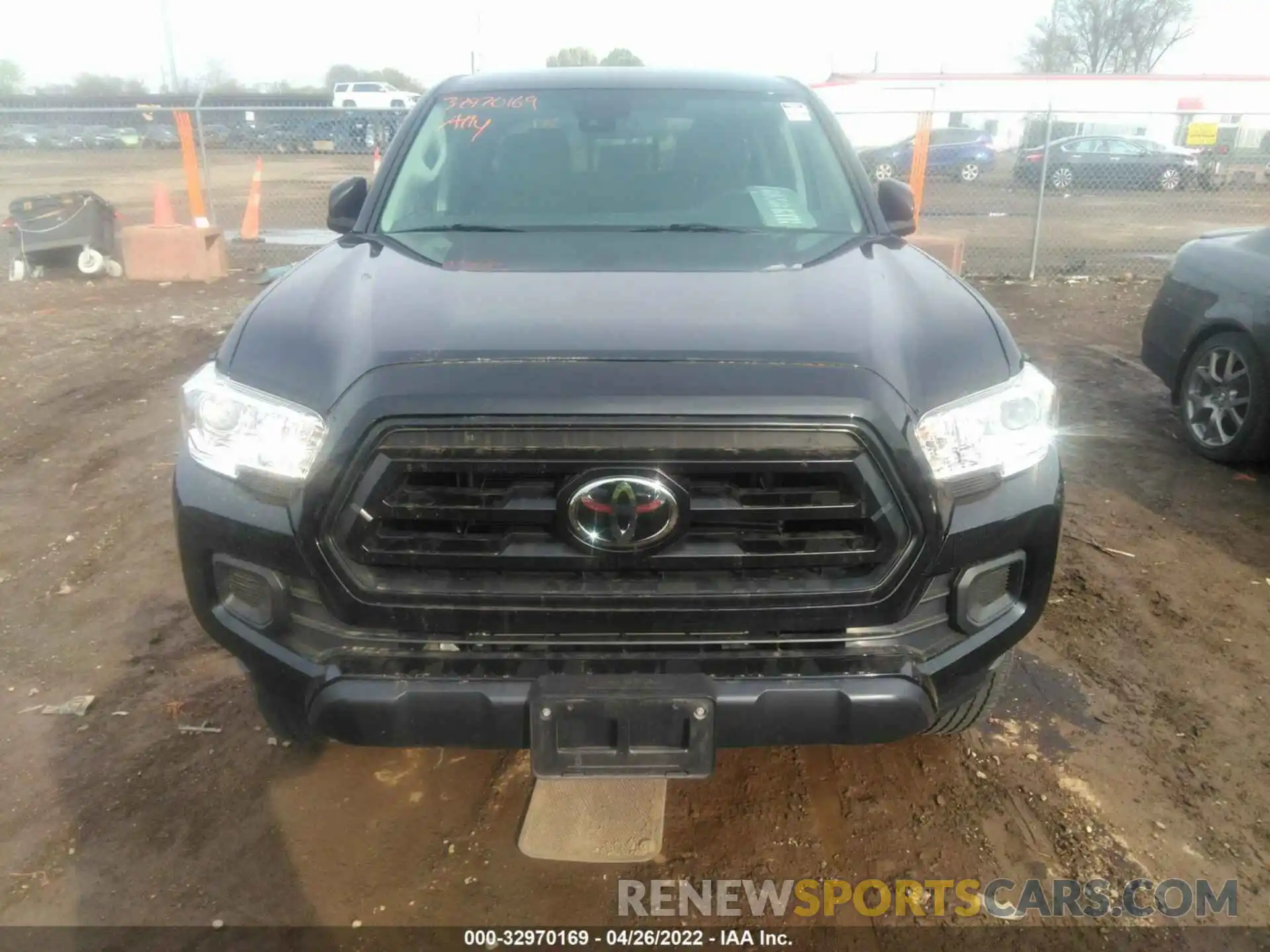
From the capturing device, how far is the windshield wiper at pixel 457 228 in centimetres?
331

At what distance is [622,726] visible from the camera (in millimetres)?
2117

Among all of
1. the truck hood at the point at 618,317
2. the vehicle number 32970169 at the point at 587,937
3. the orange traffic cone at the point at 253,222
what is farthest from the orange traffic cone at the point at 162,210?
the vehicle number 32970169 at the point at 587,937

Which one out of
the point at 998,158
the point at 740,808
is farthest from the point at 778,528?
the point at 998,158

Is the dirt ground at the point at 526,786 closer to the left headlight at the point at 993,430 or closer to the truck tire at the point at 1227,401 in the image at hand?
the truck tire at the point at 1227,401

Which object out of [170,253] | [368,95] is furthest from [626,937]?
[368,95]

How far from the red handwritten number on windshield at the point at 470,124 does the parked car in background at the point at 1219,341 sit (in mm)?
3970

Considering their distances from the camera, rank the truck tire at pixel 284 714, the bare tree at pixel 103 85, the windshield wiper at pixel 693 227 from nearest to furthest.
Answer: the truck tire at pixel 284 714 < the windshield wiper at pixel 693 227 < the bare tree at pixel 103 85

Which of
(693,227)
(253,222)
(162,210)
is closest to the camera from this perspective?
(693,227)

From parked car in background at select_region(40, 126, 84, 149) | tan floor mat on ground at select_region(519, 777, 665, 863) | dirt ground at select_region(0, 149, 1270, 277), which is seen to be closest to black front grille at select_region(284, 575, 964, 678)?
tan floor mat on ground at select_region(519, 777, 665, 863)

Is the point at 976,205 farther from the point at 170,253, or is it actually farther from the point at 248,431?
the point at 248,431

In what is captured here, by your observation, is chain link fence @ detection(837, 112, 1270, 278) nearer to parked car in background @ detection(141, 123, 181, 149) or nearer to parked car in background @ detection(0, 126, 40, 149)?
parked car in background @ detection(141, 123, 181, 149)

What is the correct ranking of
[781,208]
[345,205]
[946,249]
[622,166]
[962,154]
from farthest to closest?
[962,154], [946,249], [345,205], [622,166], [781,208]

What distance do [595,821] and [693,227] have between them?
192cm

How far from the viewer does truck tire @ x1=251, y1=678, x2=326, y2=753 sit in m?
2.33
